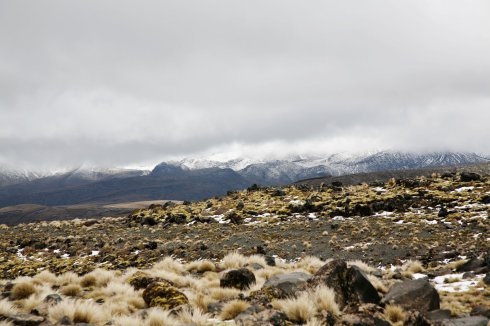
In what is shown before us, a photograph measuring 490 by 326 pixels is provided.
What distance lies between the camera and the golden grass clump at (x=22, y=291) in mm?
12734

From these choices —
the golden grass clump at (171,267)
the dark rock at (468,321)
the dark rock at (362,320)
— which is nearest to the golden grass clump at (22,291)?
the golden grass clump at (171,267)

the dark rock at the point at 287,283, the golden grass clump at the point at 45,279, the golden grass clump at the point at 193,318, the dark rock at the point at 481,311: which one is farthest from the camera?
the golden grass clump at the point at 45,279

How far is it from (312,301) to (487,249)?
45.7 ft

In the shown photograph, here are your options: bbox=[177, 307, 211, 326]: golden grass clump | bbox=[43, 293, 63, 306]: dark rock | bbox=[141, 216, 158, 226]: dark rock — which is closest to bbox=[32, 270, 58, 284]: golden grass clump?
bbox=[43, 293, 63, 306]: dark rock

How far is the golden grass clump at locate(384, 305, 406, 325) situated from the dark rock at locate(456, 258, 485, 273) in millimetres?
7632

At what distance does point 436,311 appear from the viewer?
9.67m

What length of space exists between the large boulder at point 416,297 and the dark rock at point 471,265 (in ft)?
20.3

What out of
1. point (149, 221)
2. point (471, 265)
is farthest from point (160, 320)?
point (149, 221)

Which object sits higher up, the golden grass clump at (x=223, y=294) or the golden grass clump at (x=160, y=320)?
the golden grass clump at (x=160, y=320)

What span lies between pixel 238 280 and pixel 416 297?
5.99 metres

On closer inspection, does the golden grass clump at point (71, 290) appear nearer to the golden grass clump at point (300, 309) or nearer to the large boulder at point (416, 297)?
the golden grass clump at point (300, 309)

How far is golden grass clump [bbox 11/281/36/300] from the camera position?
1273 cm

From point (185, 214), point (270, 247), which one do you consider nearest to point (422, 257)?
point (270, 247)

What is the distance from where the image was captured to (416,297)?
1020cm
